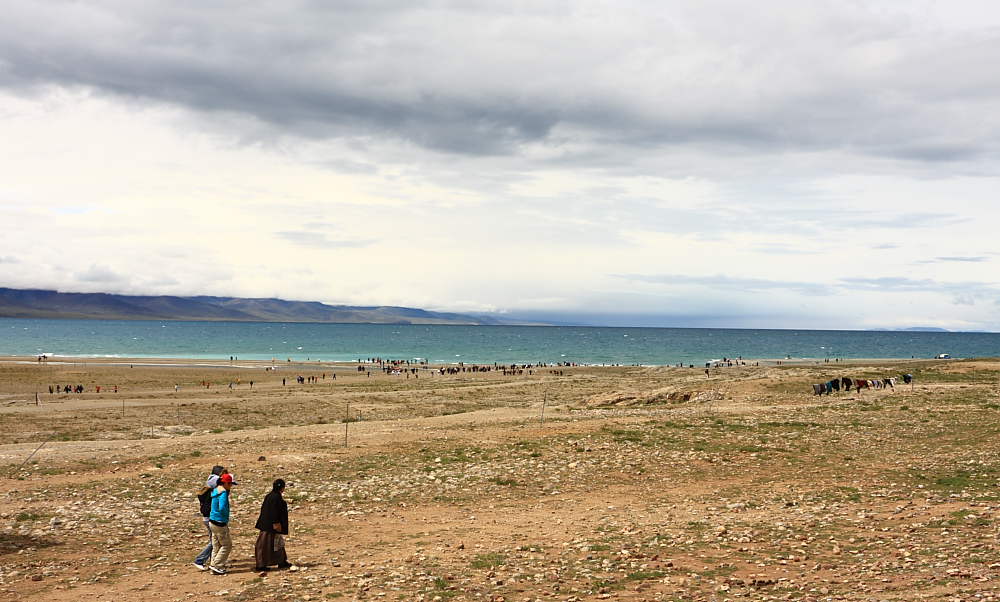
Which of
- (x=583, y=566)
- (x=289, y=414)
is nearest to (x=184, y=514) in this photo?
(x=583, y=566)

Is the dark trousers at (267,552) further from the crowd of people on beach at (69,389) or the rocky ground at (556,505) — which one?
the crowd of people on beach at (69,389)

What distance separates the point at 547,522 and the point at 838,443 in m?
16.2

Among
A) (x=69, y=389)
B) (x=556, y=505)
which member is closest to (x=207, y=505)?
(x=556, y=505)

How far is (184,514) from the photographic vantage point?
863 inches

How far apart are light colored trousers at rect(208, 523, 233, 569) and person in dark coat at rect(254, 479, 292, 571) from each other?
2.26 ft

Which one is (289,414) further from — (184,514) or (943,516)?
(943,516)

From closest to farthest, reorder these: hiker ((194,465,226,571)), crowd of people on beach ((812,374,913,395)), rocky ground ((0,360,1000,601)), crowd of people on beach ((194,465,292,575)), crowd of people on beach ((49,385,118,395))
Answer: rocky ground ((0,360,1000,601)), crowd of people on beach ((194,465,292,575)), hiker ((194,465,226,571)), crowd of people on beach ((812,374,913,395)), crowd of people on beach ((49,385,118,395))

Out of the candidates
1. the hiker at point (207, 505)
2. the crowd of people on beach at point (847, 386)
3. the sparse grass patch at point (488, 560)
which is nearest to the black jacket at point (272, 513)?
the hiker at point (207, 505)

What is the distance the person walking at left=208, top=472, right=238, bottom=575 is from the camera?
16047 mm

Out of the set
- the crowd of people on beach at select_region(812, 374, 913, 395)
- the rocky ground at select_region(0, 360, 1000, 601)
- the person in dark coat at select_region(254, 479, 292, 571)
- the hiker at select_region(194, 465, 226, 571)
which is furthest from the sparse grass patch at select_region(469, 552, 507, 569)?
the crowd of people on beach at select_region(812, 374, 913, 395)

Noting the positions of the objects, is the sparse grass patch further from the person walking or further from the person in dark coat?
the person walking

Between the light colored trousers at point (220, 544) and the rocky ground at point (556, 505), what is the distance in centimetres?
52

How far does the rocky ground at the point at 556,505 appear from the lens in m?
14.6

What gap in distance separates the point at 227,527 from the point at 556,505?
34.0 ft
